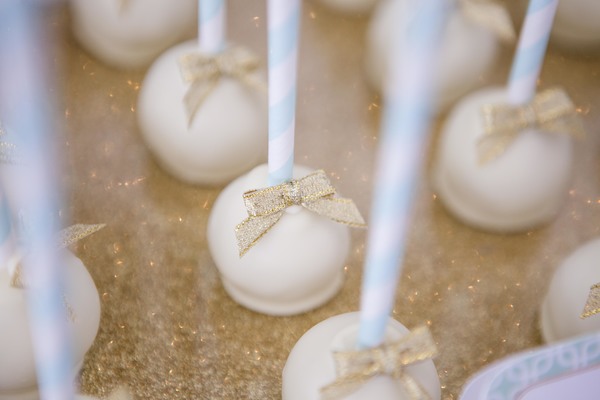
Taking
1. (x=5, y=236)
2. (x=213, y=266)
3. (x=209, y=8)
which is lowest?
(x=213, y=266)

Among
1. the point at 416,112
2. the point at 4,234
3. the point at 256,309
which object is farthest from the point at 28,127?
the point at 256,309

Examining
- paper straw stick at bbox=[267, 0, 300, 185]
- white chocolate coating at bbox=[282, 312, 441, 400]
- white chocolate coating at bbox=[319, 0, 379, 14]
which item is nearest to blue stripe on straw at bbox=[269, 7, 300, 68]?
paper straw stick at bbox=[267, 0, 300, 185]

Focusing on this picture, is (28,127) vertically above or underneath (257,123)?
above

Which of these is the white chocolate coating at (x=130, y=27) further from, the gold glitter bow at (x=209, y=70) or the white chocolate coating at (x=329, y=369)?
the white chocolate coating at (x=329, y=369)

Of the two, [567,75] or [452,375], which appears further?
[567,75]

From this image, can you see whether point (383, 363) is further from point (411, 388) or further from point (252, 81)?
point (252, 81)

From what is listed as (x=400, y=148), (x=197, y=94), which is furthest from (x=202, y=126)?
(x=400, y=148)

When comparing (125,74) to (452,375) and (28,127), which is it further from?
(28,127)
